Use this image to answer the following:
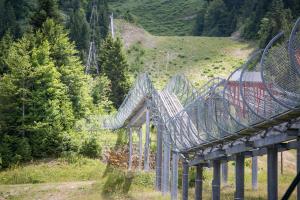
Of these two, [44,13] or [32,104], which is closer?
[32,104]

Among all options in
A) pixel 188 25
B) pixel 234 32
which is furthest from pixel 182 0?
pixel 234 32

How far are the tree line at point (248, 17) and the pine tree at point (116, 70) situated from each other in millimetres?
18870

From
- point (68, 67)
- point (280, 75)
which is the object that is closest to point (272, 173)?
point (280, 75)

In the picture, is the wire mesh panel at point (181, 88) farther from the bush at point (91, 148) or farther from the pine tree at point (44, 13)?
the pine tree at point (44, 13)

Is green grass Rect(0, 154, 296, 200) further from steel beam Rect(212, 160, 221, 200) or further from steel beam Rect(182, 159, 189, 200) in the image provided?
steel beam Rect(212, 160, 221, 200)

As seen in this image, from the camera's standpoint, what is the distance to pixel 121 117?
1586 inches

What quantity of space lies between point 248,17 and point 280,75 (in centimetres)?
9260

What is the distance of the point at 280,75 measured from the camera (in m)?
10.9

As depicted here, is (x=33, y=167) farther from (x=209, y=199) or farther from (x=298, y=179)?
(x=298, y=179)

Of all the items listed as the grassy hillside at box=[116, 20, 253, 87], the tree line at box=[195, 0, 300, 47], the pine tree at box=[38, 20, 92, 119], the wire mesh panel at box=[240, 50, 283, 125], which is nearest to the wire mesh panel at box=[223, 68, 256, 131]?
the wire mesh panel at box=[240, 50, 283, 125]

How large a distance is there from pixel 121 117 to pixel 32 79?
23.5 feet

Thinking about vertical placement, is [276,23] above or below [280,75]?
above

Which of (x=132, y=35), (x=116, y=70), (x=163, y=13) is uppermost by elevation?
(x=163, y=13)

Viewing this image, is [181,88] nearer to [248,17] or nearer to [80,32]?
[80,32]
